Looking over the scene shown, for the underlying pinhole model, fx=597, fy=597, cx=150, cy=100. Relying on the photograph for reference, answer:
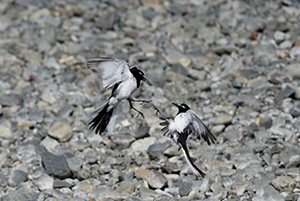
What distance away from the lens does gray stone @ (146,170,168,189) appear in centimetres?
729

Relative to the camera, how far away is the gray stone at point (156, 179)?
23.9 feet

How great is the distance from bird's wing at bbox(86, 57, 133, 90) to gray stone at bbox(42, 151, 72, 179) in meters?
1.73

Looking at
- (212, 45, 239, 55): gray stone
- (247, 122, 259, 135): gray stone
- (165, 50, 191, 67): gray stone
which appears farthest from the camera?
(212, 45, 239, 55): gray stone

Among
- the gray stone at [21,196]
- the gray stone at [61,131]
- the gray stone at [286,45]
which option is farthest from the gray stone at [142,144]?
the gray stone at [286,45]

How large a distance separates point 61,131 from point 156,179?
1.94 meters

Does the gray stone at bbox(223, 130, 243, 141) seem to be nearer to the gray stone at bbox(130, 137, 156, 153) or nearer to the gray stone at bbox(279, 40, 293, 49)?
the gray stone at bbox(130, 137, 156, 153)

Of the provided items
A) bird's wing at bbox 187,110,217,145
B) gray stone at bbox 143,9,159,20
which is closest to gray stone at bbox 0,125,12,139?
bird's wing at bbox 187,110,217,145

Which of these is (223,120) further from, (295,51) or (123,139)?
(295,51)

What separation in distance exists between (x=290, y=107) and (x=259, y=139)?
0.97 m

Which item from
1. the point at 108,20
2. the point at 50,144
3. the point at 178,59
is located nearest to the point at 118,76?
the point at 50,144

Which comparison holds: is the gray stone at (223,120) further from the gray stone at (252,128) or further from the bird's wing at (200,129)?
the bird's wing at (200,129)

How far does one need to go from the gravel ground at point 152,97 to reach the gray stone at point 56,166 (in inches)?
0.5

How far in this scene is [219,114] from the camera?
905 cm

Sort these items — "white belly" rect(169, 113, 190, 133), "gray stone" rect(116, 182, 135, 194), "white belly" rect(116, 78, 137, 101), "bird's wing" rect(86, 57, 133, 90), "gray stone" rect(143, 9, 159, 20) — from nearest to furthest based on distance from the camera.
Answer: "bird's wing" rect(86, 57, 133, 90) → "white belly" rect(116, 78, 137, 101) → "white belly" rect(169, 113, 190, 133) → "gray stone" rect(116, 182, 135, 194) → "gray stone" rect(143, 9, 159, 20)
